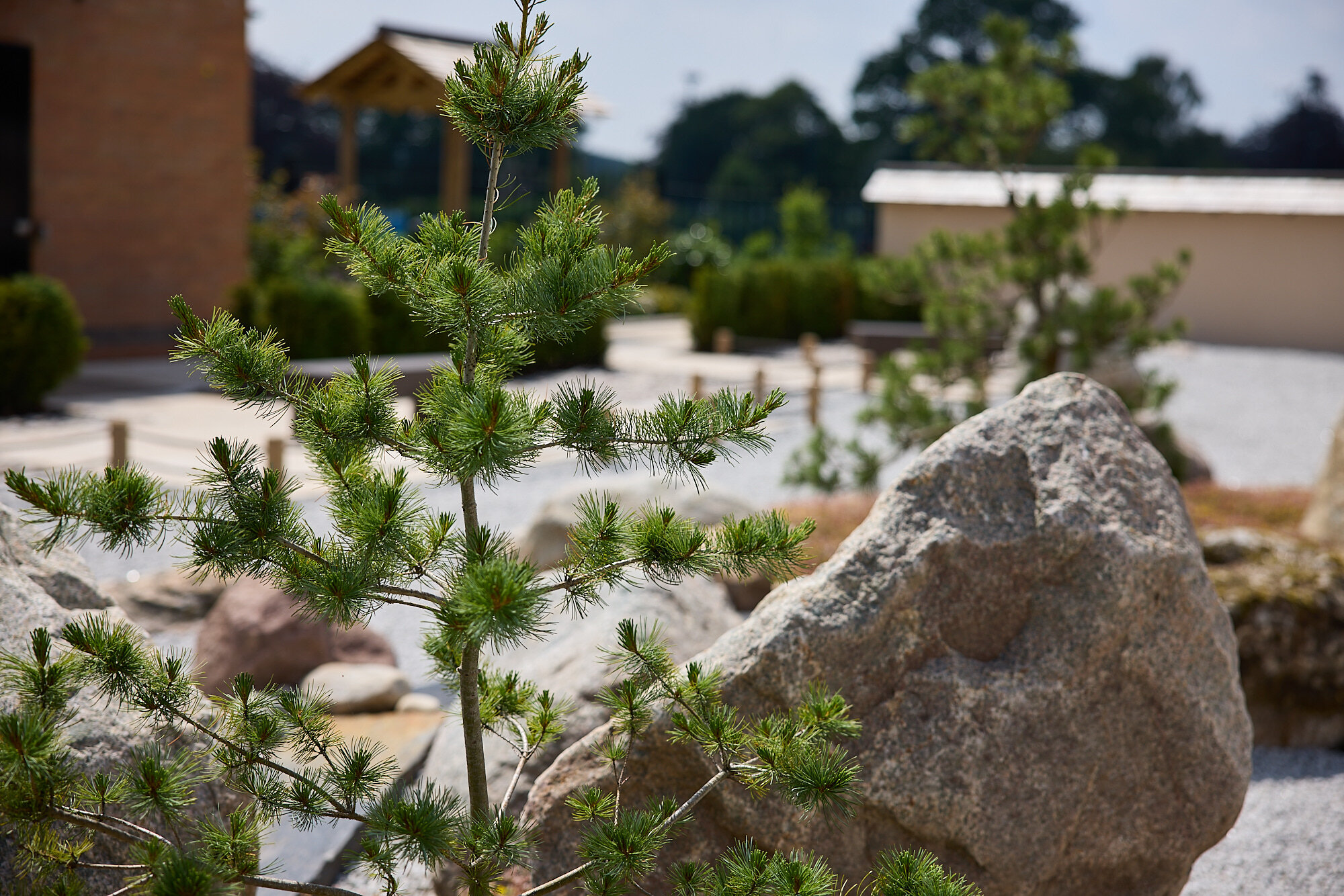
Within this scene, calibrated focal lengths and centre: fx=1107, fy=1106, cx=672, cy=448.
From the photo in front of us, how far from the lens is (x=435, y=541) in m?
1.93

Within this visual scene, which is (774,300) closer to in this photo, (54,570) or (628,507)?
(628,507)

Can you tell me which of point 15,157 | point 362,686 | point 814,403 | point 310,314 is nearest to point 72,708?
point 362,686

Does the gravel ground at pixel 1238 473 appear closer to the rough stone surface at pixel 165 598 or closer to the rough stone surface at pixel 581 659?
the rough stone surface at pixel 165 598

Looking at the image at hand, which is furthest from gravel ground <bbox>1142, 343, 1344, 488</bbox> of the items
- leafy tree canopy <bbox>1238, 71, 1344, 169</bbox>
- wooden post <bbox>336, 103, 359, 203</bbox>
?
leafy tree canopy <bbox>1238, 71, 1344, 169</bbox>

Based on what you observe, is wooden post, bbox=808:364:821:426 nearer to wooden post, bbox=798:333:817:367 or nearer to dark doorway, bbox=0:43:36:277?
wooden post, bbox=798:333:817:367

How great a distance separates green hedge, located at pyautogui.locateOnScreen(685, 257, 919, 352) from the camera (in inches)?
690

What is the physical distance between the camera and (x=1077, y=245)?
6555 millimetres

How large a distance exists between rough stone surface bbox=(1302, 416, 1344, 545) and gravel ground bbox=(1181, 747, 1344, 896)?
1.61 metres

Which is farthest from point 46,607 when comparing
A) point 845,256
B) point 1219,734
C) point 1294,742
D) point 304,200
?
point 845,256

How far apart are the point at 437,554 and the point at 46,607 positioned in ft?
3.15

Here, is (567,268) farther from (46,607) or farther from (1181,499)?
(1181,499)

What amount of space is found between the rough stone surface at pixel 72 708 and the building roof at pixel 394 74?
13.9 meters

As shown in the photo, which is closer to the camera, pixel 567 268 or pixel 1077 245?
pixel 567 268

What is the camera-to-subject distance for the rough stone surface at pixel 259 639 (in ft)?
14.4
